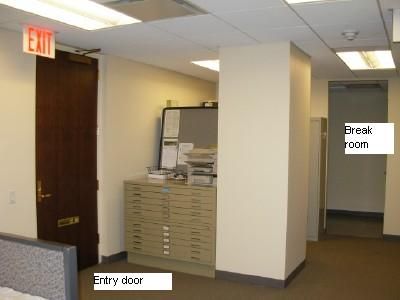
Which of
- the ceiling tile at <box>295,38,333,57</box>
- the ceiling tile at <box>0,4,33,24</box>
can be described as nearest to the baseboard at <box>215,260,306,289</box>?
the ceiling tile at <box>295,38,333,57</box>

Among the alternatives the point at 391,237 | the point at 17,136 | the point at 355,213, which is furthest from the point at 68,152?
the point at 355,213

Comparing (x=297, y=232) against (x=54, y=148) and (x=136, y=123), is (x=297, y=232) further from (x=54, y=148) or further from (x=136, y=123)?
(x=54, y=148)

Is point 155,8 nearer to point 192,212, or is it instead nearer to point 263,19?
point 263,19

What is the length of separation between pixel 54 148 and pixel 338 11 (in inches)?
116

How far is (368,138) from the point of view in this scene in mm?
5996

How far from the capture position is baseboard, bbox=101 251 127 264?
5.12 metres

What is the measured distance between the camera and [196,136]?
5660mm

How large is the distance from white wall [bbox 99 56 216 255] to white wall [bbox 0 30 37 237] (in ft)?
3.23

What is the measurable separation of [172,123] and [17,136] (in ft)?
7.30

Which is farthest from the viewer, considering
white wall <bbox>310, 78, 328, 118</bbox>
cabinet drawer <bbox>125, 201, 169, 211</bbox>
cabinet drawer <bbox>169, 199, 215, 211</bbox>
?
white wall <bbox>310, 78, 328, 118</bbox>

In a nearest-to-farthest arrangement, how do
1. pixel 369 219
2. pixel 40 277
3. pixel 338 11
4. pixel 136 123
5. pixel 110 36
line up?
1. pixel 40 277
2. pixel 338 11
3. pixel 110 36
4. pixel 136 123
5. pixel 369 219

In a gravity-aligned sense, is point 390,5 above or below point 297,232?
above

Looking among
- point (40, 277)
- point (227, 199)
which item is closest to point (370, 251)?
point (227, 199)

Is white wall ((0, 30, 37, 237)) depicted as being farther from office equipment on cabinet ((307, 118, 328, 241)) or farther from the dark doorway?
the dark doorway
